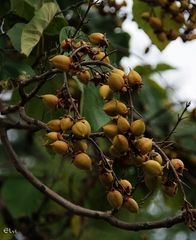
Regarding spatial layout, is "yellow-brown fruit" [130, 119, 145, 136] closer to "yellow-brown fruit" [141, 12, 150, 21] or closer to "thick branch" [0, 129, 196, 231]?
"thick branch" [0, 129, 196, 231]

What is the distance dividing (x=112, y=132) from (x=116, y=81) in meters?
0.09

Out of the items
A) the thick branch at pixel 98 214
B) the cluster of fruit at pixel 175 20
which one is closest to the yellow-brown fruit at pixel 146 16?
the cluster of fruit at pixel 175 20

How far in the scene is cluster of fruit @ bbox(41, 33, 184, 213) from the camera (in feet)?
3.50

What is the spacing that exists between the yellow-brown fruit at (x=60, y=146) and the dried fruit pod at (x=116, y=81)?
14 cm

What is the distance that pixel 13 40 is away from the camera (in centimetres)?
137

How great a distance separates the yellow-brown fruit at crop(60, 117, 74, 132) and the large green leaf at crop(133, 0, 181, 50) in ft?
2.37

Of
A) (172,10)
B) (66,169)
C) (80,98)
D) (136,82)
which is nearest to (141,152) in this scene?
(136,82)

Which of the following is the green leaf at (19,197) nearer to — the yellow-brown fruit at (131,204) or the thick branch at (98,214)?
the thick branch at (98,214)

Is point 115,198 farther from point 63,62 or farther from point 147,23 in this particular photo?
point 147,23

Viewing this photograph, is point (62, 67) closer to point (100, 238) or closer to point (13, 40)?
point (13, 40)

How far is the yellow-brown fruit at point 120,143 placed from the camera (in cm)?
105

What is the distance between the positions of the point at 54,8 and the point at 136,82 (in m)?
0.36

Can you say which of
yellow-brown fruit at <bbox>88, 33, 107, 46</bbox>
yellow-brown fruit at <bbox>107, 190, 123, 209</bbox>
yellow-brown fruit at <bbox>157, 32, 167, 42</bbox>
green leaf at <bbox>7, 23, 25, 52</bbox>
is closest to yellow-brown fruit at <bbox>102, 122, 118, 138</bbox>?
yellow-brown fruit at <bbox>107, 190, 123, 209</bbox>

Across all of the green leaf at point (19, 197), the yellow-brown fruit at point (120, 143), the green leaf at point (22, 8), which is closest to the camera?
the yellow-brown fruit at point (120, 143)
